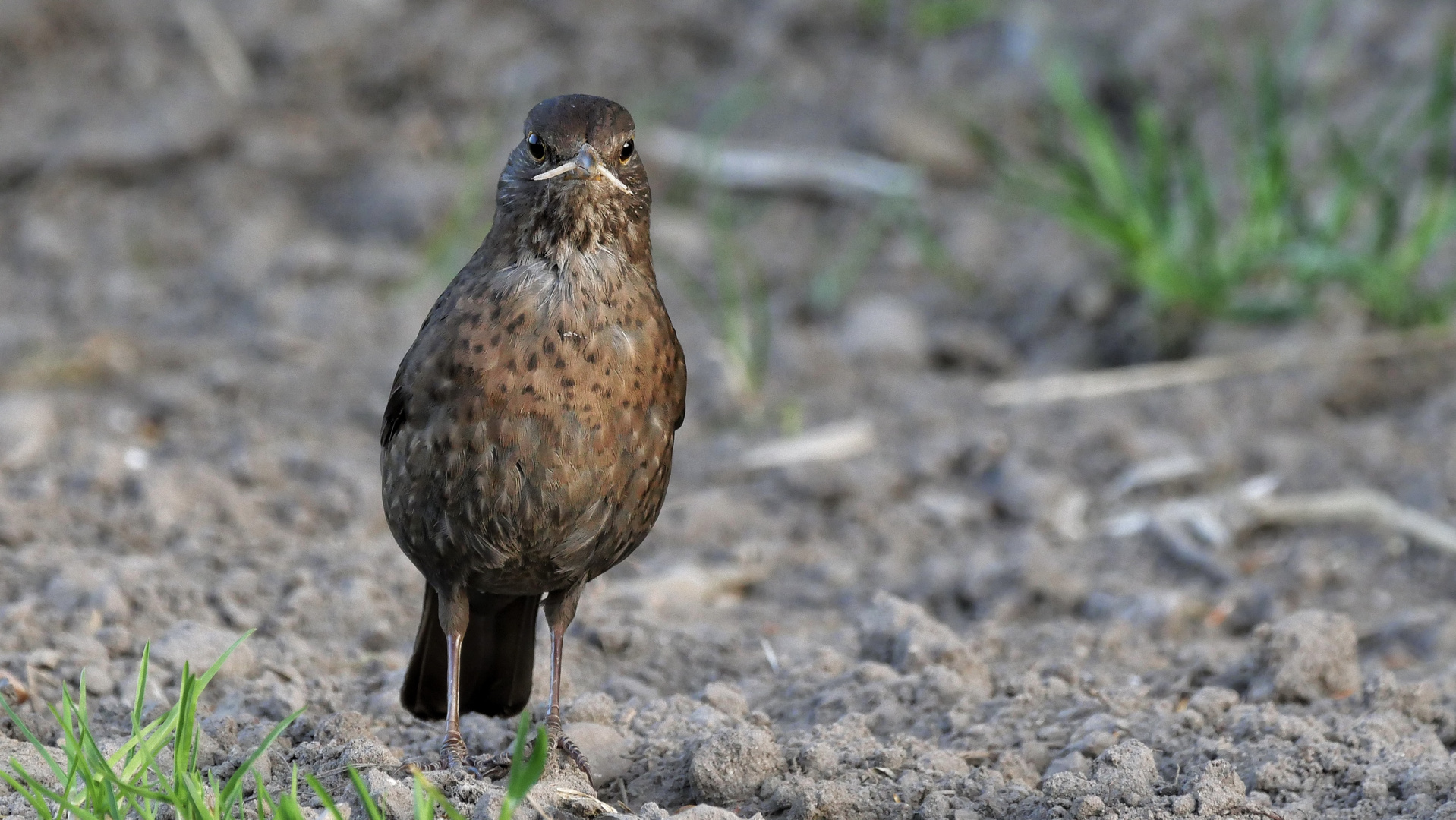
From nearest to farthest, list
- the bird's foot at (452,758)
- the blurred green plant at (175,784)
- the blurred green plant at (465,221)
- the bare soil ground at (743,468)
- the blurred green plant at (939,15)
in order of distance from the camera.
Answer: the blurred green plant at (175,784), the bird's foot at (452,758), the bare soil ground at (743,468), the blurred green plant at (465,221), the blurred green plant at (939,15)

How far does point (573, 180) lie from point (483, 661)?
1.13m

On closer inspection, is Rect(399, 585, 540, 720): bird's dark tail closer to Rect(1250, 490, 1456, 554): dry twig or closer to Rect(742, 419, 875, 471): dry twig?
Rect(742, 419, 875, 471): dry twig

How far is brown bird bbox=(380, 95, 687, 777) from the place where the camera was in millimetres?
3523

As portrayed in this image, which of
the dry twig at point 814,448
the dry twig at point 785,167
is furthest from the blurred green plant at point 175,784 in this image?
the dry twig at point 785,167

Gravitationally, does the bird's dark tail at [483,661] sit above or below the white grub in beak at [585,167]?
below

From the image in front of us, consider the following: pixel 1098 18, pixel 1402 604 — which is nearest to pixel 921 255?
pixel 1098 18

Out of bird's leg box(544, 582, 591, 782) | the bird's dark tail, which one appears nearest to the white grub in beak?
bird's leg box(544, 582, 591, 782)

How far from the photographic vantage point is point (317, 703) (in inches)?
158

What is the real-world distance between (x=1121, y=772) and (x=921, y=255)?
164 inches

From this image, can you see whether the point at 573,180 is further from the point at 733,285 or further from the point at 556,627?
the point at 733,285

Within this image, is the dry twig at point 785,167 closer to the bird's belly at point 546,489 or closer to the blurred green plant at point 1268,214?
the blurred green plant at point 1268,214

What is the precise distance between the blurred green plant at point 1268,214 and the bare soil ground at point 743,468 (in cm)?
20

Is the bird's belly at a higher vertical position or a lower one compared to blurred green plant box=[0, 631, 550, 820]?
higher

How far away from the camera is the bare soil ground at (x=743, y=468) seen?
12.2ft
